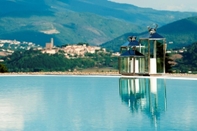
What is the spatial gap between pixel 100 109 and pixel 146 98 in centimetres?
274

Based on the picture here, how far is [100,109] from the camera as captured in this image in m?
12.3

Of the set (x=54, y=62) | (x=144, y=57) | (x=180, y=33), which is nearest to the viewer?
(x=144, y=57)

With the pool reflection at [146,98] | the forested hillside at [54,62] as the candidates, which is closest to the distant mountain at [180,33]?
the forested hillside at [54,62]

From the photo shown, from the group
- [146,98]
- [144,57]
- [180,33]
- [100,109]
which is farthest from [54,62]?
[180,33]

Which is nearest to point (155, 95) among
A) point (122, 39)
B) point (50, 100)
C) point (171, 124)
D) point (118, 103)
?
point (118, 103)

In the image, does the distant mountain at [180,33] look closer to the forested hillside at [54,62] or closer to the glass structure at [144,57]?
the forested hillside at [54,62]

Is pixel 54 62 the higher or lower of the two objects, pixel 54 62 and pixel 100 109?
Answer: the higher

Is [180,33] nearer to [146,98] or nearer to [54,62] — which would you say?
[54,62]

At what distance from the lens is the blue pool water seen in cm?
985

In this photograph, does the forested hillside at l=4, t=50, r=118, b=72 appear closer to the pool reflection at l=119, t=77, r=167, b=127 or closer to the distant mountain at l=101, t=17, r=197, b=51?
the pool reflection at l=119, t=77, r=167, b=127

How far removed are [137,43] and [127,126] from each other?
15.4m

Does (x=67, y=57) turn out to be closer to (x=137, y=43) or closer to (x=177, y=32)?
(x=137, y=43)

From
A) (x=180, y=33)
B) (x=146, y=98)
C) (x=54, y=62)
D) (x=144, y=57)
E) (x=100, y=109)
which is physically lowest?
(x=100, y=109)

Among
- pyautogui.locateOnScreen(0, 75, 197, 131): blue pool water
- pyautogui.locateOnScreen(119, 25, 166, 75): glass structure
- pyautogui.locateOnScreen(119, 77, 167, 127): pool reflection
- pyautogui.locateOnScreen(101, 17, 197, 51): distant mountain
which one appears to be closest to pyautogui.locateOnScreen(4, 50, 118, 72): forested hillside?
pyautogui.locateOnScreen(119, 25, 166, 75): glass structure
